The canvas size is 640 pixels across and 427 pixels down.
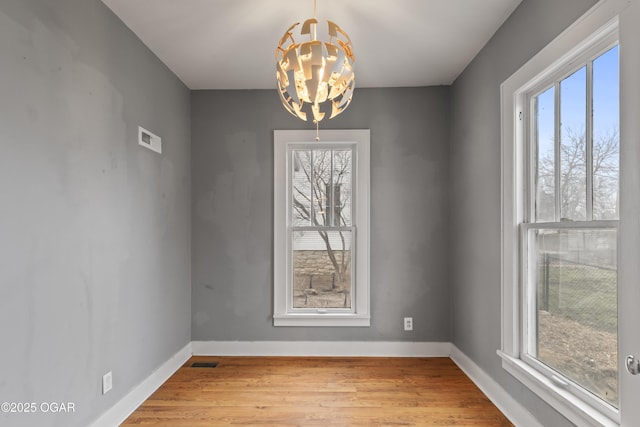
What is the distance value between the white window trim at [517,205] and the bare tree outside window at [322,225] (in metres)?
1.55

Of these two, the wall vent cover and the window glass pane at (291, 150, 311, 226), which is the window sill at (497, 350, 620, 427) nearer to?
the window glass pane at (291, 150, 311, 226)

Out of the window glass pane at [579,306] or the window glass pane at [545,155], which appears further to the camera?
the window glass pane at [545,155]

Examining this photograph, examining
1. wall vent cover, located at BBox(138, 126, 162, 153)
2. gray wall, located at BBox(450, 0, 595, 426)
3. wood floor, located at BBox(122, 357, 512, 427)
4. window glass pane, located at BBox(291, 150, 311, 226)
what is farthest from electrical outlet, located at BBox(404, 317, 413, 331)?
wall vent cover, located at BBox(138, 126, 162, 153)

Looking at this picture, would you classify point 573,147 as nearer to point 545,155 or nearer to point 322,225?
point 545,155

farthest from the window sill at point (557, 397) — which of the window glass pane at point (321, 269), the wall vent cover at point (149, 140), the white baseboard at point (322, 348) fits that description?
the wall vent cover at point (149, 140)

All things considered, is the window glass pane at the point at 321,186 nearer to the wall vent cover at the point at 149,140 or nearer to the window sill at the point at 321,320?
the window sill at the point at 321,320

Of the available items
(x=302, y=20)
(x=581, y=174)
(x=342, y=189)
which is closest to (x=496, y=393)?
(x=581, y=174)

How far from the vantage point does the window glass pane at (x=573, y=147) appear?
1.89 meters

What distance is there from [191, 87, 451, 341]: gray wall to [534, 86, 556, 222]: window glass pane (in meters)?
1.41

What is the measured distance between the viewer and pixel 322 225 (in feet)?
12.4

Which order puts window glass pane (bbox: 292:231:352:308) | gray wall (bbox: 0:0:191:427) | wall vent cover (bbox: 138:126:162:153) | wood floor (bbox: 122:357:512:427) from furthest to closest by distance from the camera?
window glass pane (bbox: 292:231:352:308) → wall vent cover (bbox: 138:126:162:153) → wood floor (bbox: 122:357:512:427) → gray wall (bbox: 0:0:191:427)

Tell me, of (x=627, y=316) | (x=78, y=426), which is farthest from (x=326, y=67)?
(x=78, y=426)

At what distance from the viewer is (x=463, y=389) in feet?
9.59

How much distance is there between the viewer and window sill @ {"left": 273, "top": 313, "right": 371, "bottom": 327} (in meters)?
3.67
